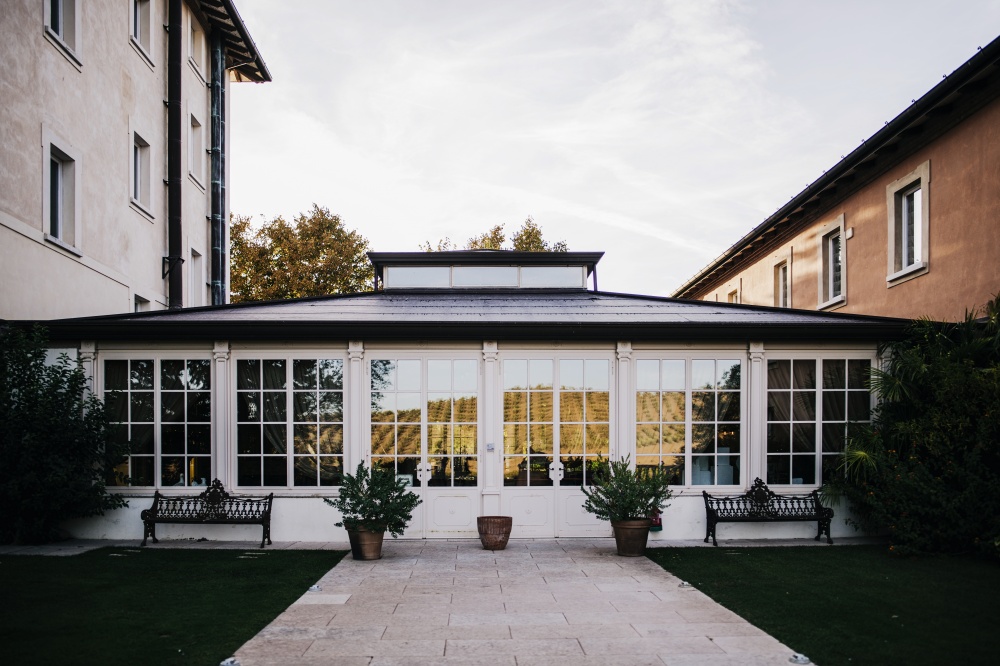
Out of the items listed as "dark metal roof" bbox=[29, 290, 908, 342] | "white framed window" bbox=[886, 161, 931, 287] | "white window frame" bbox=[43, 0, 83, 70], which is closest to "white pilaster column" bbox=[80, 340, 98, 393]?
"dark metal roof" bbox=[29, 290, 908, 342]

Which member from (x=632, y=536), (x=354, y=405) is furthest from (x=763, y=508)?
(x=354, y=405)

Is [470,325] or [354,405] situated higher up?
[470,325]

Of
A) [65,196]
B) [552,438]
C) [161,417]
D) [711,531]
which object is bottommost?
[711,531]

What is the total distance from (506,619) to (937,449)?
236 inches

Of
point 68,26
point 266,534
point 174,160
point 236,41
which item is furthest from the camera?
point 236,41

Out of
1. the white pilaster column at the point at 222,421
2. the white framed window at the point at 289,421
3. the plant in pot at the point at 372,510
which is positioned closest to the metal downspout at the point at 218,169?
the white pilaster column at the point at 222,421

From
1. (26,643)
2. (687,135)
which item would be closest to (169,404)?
(26,643)

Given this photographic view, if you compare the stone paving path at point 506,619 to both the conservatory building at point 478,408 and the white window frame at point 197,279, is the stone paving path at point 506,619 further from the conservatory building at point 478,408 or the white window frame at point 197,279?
the white window frame at point 197,279

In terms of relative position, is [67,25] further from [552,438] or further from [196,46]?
[552,438]

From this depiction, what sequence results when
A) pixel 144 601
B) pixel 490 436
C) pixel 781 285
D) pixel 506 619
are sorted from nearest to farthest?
1. pixel 506 619
2. pixel 144 601
3. pixel 490 436
4. pixel 781 285

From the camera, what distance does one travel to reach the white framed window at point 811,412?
34.0 ft

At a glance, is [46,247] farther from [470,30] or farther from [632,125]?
[632,125]

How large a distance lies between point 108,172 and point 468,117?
391 inches

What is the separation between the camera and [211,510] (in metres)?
9.89
